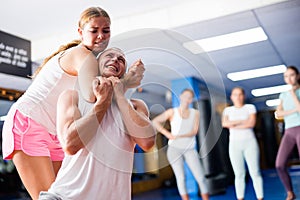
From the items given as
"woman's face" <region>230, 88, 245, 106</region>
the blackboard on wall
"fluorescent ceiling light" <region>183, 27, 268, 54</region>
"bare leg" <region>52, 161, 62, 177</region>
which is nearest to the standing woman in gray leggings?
"woman's face" <region>230, 88, 245, 106</region>

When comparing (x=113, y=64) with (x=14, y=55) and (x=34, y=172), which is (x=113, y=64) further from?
(x=14, y=55)

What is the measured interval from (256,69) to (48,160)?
11.5ft

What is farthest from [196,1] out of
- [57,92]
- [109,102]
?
[109,102]

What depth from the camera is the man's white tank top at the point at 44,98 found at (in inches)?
35.1

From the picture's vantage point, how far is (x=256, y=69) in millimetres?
4070

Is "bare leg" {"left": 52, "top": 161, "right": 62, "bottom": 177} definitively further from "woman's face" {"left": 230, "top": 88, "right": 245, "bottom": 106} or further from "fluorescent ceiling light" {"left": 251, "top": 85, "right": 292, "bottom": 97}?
"fluorescent ceiling light" {"left": 251, "top": 85, "right": 292, "bottom": 97}

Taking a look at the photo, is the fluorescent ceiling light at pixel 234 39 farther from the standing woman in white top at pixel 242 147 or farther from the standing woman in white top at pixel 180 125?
the standing woman in white top at pixel 180 125

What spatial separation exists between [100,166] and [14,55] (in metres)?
2.24

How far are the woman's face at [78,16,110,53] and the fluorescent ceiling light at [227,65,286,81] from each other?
3490 millimetres

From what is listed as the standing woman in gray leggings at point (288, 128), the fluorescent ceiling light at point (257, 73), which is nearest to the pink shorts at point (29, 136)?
the standing woman in gray leggings at point (288, 128)

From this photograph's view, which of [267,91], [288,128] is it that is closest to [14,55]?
[288,128]

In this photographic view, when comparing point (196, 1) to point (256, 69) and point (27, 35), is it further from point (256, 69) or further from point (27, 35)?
point (256, 69)

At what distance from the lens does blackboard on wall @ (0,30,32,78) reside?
2.56 m

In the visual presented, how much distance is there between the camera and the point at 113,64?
2.27ft
